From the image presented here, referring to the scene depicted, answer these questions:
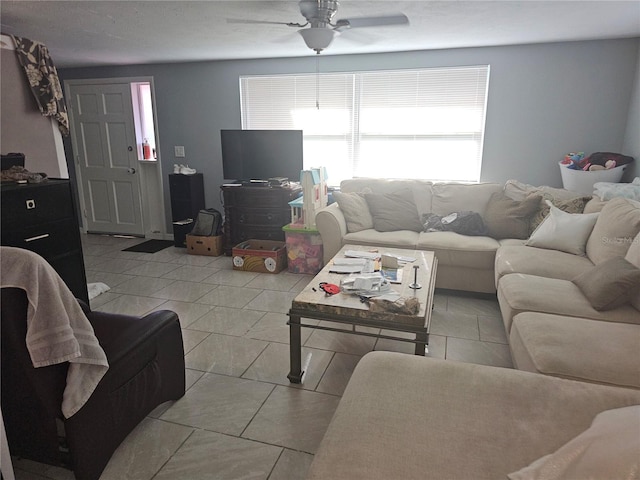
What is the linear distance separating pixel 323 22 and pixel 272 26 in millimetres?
679

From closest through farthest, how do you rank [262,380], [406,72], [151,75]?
[262,380]
[406,72]
[151,75]

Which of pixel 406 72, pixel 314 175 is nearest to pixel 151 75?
pixel 314 175

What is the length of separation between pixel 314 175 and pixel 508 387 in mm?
2765

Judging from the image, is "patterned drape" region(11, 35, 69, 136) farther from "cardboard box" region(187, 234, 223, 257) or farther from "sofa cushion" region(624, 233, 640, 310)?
"sofa cushion" region(624, 233, 640, 310)

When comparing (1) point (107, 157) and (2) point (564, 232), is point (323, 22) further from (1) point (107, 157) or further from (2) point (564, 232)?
(1) point (107, 157)

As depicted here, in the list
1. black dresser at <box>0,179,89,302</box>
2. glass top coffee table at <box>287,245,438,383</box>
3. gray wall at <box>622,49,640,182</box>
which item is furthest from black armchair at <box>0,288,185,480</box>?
gray wall at <box>622,49,640,182</box>

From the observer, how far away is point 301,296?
7.19 feet

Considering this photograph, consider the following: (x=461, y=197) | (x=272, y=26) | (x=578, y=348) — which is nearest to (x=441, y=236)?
(x=461, y=197)

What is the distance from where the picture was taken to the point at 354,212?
379cm

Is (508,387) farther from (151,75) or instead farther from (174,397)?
(151,75)

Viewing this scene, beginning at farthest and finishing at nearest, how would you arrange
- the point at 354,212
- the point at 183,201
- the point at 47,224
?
the point at 183,201 < the point at 354,212 < the point at 47,224

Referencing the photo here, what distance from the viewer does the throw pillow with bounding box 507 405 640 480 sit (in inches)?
34.2

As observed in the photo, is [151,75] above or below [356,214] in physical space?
above

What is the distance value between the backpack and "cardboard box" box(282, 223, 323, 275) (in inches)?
43.9
